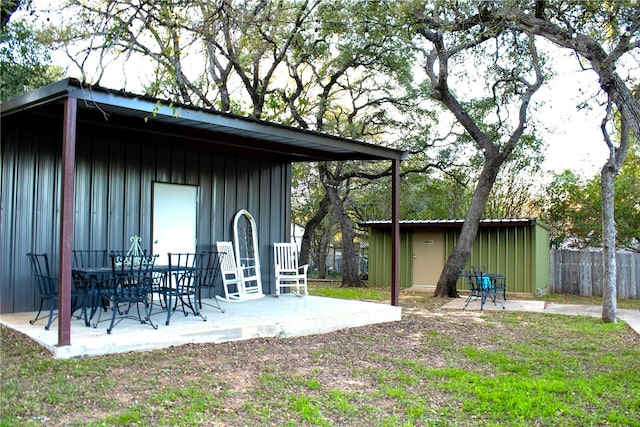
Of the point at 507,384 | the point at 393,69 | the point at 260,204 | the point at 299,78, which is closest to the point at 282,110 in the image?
the point at 299,78

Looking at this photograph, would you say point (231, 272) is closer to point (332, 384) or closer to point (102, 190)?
point (102, 190)

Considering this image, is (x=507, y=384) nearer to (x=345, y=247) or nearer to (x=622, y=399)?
(x=622, y=399)

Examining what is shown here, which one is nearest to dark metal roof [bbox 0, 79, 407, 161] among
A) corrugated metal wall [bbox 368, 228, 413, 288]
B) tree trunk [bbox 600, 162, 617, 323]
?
tree trunk [bbox 600, 162, 617, 323]

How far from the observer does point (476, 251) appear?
46.2 feet

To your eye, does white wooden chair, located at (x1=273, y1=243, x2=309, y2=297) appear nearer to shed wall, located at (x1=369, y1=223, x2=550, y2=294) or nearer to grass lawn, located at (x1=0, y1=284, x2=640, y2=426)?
grass lawn, located at (x1=0, y1=284, x2=640, y2=426)

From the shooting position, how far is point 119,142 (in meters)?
7.04

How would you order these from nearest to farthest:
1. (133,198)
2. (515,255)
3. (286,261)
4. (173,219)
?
1. (133,198)
2. (173,219)
3. (286,261)
4. (515,255)

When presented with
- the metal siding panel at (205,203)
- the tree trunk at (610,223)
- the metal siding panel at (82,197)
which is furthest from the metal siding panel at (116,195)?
the tree trunk at (610,223)

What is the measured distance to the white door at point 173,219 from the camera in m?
7.41

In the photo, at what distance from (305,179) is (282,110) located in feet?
19.2

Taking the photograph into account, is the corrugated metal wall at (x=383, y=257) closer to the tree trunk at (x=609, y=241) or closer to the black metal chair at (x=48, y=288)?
the tree trunk at (x=609, y=241)

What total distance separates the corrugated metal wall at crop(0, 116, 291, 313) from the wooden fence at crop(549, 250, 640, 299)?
9.10 metres

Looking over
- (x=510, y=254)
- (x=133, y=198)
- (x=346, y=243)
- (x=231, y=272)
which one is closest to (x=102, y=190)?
(x=133, y=198)

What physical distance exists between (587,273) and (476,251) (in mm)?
2824
